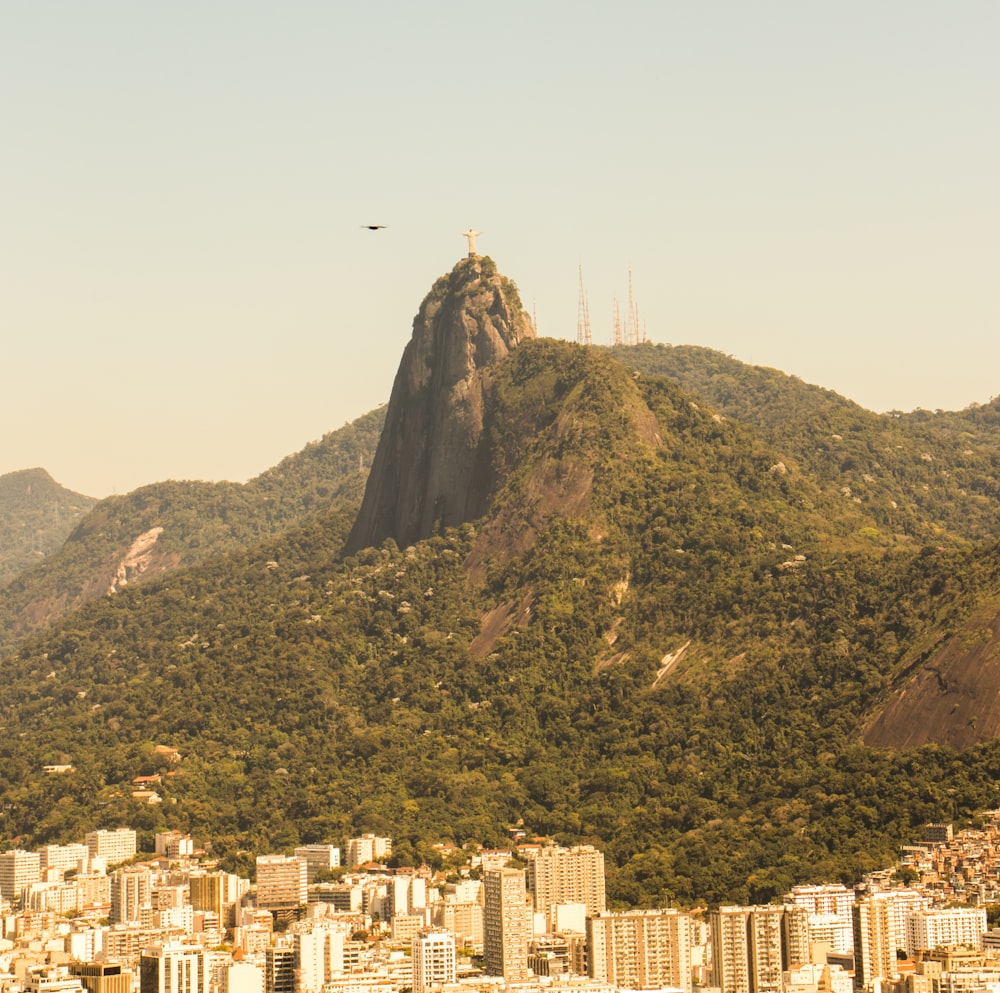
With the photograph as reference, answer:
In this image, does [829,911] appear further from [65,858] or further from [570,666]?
[570,666]

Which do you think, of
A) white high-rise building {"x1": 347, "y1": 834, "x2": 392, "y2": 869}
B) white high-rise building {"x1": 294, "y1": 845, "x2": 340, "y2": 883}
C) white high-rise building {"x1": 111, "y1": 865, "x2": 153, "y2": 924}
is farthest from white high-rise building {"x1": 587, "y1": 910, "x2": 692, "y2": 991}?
white high-rise building {"x1": 347, "y1": 834, "x2": 392, "y2": 869}

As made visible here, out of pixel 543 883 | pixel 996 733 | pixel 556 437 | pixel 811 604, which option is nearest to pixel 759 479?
pixel 556 437

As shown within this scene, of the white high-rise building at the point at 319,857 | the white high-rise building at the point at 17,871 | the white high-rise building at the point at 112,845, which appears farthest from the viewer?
the white high-rise building at the point at 112,845

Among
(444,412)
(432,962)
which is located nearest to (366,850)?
(432,962)

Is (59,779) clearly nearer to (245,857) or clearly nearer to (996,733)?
(245,857)

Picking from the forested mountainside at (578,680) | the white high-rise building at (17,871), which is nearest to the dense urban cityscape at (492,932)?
the white high-rise building at (17,871)

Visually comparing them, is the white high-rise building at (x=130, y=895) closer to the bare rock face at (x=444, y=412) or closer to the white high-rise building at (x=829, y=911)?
the white high-rise building at (x=829, y=911)

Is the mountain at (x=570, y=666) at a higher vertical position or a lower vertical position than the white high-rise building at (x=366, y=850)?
higher
